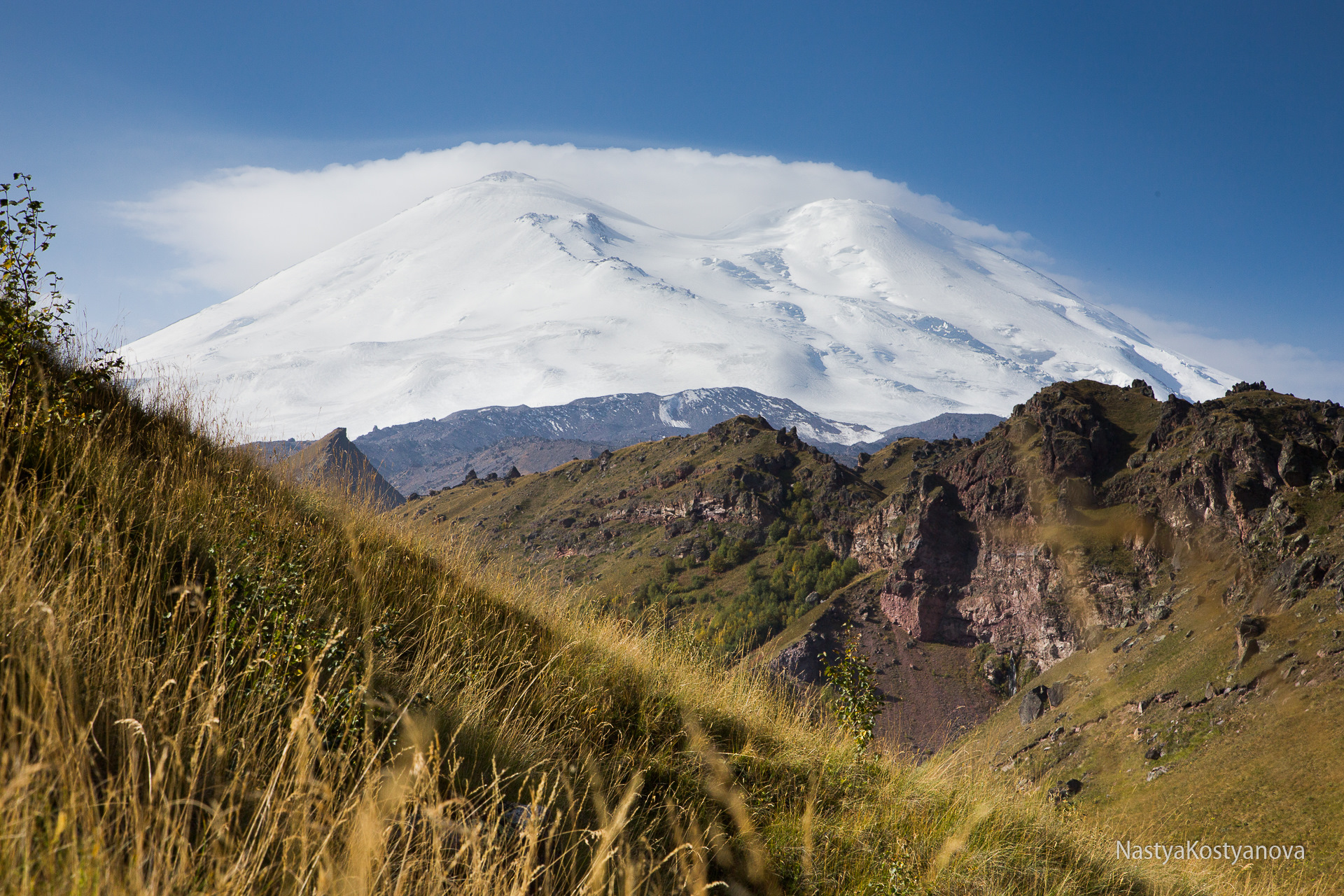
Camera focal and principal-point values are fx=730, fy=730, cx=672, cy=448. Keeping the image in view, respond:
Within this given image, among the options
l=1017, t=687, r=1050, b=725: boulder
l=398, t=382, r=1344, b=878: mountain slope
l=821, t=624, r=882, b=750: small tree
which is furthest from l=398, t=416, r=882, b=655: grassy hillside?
l=821, t=624, r=882, b=750: small tree

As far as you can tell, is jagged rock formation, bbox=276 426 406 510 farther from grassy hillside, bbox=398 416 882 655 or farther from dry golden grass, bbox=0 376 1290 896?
grassy hillside, bbox=398 416 882 655

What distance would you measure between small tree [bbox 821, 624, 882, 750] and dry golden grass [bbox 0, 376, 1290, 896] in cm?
26

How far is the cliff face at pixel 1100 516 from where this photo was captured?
3253 inches

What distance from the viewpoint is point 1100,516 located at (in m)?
107

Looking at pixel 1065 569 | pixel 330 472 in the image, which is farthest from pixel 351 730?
pixel 1065 569

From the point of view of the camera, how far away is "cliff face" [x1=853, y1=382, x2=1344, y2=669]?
82.6 metres

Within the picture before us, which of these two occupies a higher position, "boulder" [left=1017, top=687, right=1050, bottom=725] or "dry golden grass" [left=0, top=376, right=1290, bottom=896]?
"dry golden grass" [left=0, top=376, right=1290, bottom=896]

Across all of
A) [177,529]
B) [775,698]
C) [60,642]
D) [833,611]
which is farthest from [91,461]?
[833,611]

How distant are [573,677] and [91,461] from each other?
121 inches

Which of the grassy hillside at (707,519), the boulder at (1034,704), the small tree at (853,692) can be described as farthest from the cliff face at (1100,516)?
the small tree at (853,692)

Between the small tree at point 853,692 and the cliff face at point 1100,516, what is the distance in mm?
87555

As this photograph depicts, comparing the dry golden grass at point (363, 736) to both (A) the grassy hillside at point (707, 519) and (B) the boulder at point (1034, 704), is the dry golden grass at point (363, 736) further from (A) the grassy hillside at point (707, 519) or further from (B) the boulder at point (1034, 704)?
(A) the grassy hillside at point (707, 519)

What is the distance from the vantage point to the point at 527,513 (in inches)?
6196

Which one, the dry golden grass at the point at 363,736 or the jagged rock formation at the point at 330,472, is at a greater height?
the jagged rock formation at the point at 330,472
